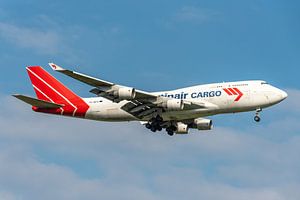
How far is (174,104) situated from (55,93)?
44.9 ft

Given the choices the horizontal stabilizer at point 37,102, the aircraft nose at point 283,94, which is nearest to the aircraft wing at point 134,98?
the horizontal stabilizer at point 37,102

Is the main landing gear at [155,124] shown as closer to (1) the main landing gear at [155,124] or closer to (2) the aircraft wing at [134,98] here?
(1) the main landing gear at [155,124]

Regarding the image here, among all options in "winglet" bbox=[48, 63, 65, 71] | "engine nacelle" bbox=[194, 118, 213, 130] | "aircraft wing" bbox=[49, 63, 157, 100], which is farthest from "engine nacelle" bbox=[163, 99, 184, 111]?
"winglet" bbox=[48, 63, 65, 71]

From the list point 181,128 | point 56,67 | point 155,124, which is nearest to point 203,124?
point 181,128

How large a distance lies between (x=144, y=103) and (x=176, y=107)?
3.36m

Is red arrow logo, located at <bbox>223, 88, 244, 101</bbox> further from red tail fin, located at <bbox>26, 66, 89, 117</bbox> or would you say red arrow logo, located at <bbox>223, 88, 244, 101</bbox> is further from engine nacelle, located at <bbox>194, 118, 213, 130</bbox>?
red tail fin, located at <bbox>26, 66, 89, 117</bbox>

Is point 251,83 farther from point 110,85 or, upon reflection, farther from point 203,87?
point 110,85

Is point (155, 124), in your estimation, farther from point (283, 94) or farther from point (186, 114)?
point (283, 94)

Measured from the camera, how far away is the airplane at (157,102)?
7406 cm

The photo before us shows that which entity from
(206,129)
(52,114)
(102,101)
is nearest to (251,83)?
(206,129)

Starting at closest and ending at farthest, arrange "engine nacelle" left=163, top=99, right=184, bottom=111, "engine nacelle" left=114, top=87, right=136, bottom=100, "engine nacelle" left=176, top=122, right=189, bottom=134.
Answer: "engine nacelle" left=114, top=87, right=136, bottom=100, "engine nacelle" left=163, top=99, right=184, bottom=111, "engine nacelle" left=176, top=122, right=189, bottom=134

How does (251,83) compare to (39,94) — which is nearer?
(251,83)

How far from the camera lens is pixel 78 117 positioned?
80125 mm

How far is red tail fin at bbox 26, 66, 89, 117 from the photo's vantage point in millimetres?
79812
